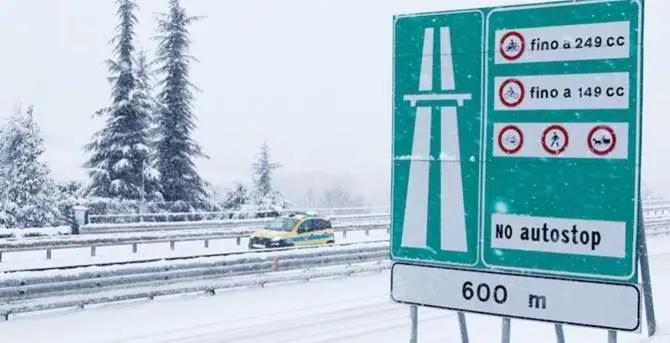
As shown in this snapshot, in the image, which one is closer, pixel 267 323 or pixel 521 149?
pixel 521 149

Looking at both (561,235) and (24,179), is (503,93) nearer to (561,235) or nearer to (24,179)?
(561,235)

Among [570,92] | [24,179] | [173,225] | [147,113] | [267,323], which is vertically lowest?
[267,323]

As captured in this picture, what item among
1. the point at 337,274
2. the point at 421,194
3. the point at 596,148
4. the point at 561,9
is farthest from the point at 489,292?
the point at 337,274

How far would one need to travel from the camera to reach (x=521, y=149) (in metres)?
3.88

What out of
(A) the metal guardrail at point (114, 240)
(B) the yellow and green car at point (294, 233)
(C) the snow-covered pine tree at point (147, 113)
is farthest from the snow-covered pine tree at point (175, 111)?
(B) the yellow and green car at point (294, 233)

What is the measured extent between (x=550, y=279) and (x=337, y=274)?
1751 centimetres

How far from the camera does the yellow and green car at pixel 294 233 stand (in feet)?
89.2

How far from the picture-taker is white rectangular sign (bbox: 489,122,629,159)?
12.1ft

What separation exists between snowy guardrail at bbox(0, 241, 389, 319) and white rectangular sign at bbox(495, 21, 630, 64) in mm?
12257

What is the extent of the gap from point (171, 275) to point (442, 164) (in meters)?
13.4

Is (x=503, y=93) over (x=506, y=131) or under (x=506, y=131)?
over

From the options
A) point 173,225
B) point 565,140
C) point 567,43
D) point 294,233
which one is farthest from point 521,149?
point 173,225

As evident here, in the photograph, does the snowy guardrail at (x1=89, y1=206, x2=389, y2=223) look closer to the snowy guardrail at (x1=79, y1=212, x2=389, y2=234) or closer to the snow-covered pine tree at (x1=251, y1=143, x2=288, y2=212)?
the snowy guardrail at (x1=79, y1=212, x2=389, y2=234)

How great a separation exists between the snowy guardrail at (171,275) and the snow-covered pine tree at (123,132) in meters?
22.9
